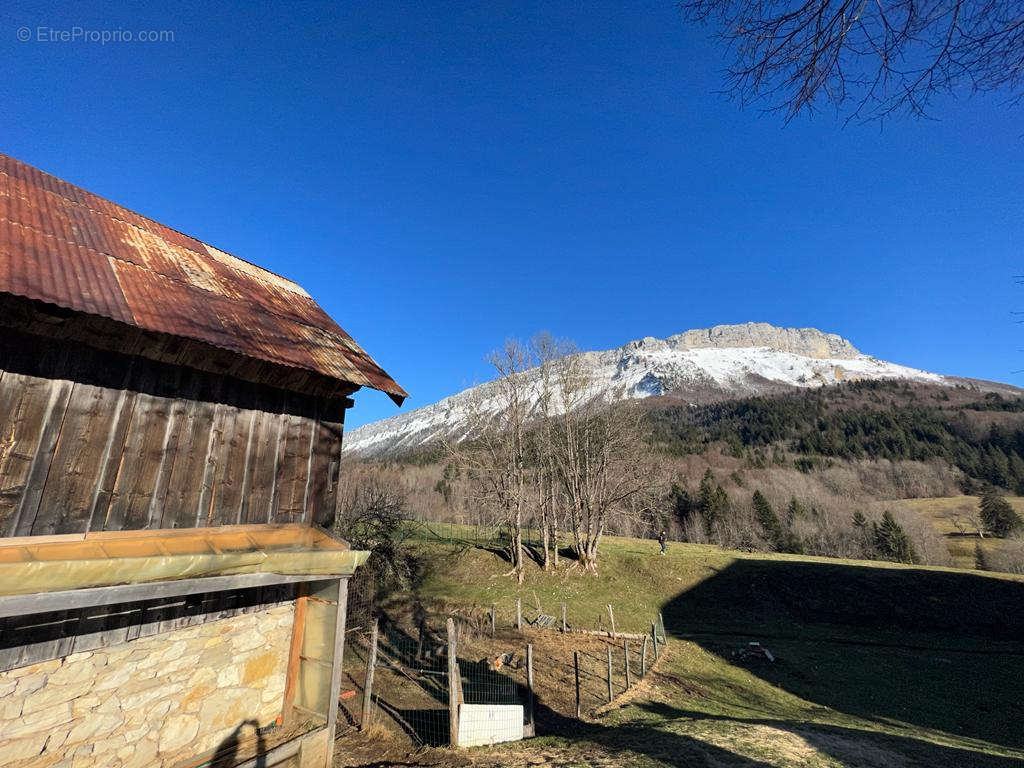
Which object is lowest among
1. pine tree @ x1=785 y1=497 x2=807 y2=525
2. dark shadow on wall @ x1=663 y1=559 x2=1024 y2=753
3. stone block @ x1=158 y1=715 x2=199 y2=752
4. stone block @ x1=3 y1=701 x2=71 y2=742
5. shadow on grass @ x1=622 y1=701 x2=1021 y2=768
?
dark shadow on wall @ x1=663 y1=559 x2=1024 y2=753

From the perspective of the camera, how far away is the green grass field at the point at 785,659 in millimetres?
9227

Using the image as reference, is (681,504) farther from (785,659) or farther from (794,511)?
(785,659)

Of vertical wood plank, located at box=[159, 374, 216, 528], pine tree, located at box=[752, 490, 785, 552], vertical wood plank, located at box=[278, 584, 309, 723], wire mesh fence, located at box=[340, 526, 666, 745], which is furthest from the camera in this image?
pine tree, located at box=[752, 490, 785, 552]

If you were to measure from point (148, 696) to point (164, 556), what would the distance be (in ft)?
7.52

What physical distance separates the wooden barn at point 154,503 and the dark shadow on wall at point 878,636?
11.3 metres

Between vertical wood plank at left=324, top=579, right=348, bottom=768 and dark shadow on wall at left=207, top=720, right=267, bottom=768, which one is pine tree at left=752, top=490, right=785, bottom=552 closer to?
vertical wood plank at left=324, top=579, right=348, bottom=768

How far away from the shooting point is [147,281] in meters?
6.34

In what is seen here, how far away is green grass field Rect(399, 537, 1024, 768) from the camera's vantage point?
923 cm

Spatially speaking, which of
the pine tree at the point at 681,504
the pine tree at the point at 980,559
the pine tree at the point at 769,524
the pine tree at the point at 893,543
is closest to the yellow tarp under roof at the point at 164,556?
the pine tree at the point at 769,524

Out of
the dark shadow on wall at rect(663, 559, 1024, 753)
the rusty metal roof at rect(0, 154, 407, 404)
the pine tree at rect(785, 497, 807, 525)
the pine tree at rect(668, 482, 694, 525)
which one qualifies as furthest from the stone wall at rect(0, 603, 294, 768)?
the pine tree at rect(785, 497, 807, 525)

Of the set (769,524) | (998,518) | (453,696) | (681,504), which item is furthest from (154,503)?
(998,518)

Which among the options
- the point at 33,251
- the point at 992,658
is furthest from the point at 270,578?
the point at 992,658

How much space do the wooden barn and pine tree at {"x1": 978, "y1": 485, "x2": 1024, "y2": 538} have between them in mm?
74572

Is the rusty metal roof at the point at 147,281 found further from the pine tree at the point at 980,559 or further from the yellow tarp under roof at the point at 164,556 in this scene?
the pine tree at the point at 980,559
